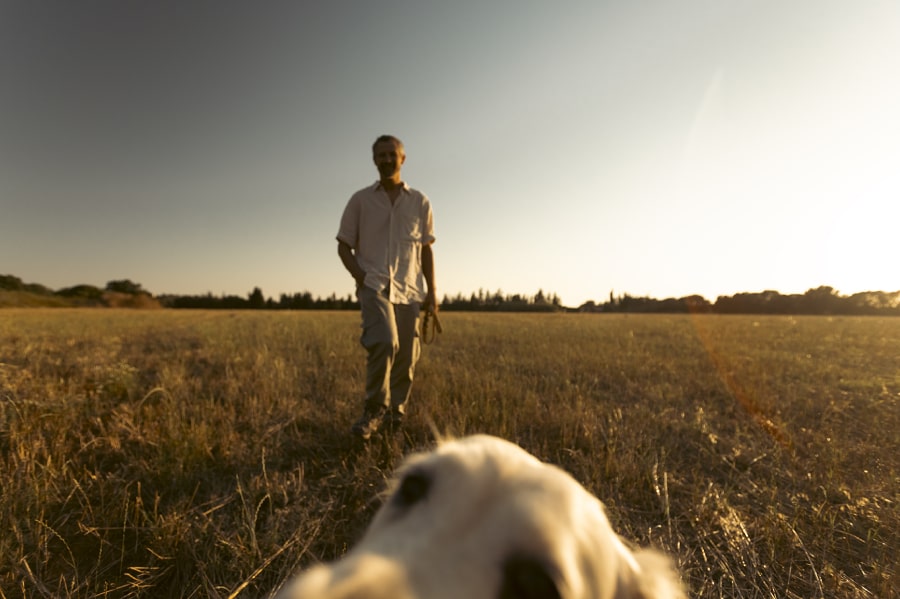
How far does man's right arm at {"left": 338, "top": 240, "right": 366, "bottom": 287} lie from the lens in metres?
3.69

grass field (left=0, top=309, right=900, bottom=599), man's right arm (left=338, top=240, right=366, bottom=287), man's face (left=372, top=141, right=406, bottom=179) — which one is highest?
→ man's face (left=372, top=141, right=406, bottom=179)

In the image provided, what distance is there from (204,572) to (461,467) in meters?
1.58

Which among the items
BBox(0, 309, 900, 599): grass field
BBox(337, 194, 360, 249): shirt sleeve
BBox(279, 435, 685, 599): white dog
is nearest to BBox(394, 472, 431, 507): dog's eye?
BBox(279, 435, 685, 599): white dog

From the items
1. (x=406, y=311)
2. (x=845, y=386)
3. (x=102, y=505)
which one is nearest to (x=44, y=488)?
(x=102, y=505)

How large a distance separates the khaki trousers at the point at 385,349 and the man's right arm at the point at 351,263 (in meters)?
0.10

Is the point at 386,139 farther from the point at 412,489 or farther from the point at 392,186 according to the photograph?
the point at 412,489

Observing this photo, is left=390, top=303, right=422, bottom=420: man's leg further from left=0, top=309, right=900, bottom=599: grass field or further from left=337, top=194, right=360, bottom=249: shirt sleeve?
left=337, top=194, right=360, bottom=249: shirt sleeve

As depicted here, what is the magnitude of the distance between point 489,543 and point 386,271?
9.72 ft

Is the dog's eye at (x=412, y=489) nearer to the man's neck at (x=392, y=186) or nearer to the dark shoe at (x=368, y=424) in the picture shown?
the dark shoe at (x=368, y=424)

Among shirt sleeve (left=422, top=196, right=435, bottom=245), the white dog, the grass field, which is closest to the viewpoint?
the white dog

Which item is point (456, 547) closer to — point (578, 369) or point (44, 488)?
point (44, 488)

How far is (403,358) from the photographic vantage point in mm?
3844

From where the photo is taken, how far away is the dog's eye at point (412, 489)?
110 centimetres

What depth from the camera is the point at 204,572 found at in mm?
1814
